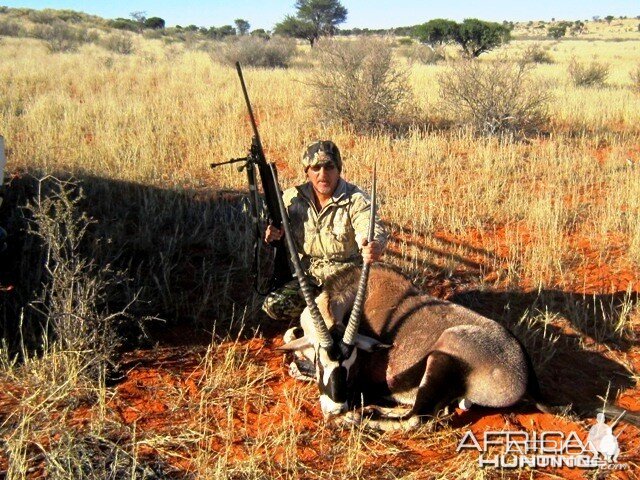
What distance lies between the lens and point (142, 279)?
198 inches

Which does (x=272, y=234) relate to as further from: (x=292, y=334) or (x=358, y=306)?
(x=358, y=306)

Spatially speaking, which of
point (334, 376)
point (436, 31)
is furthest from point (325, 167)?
point (436, 31)

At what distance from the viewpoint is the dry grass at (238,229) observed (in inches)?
122

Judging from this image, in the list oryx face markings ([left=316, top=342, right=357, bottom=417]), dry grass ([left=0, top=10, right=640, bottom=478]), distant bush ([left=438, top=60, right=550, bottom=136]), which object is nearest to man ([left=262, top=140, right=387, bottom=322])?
dry grass ([left=0, top=10, right=640, bottom=478])

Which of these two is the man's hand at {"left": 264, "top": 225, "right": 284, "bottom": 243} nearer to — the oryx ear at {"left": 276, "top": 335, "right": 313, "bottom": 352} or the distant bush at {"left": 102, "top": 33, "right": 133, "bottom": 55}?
the oryx ear at {"left": 276, "top": 335, "right": 313, "bottom": 352}

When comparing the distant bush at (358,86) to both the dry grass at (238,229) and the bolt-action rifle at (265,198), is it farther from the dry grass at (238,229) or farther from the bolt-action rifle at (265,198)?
the bolt-action rifle at (265,198)

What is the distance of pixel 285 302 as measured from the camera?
14.3ft

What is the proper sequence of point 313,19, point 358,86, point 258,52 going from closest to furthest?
point 358,86, point 258,52, point 313,19

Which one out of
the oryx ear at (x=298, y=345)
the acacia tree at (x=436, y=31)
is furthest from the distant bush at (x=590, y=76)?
the oryx ear at (x=298, y=345)

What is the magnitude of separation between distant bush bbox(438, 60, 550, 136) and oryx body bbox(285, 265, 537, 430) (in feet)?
21.3

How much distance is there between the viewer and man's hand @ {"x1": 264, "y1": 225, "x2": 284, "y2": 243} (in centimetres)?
408

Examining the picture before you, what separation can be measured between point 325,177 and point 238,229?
6.90 ft

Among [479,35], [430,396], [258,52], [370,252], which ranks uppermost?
[479,35]

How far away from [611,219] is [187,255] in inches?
174
